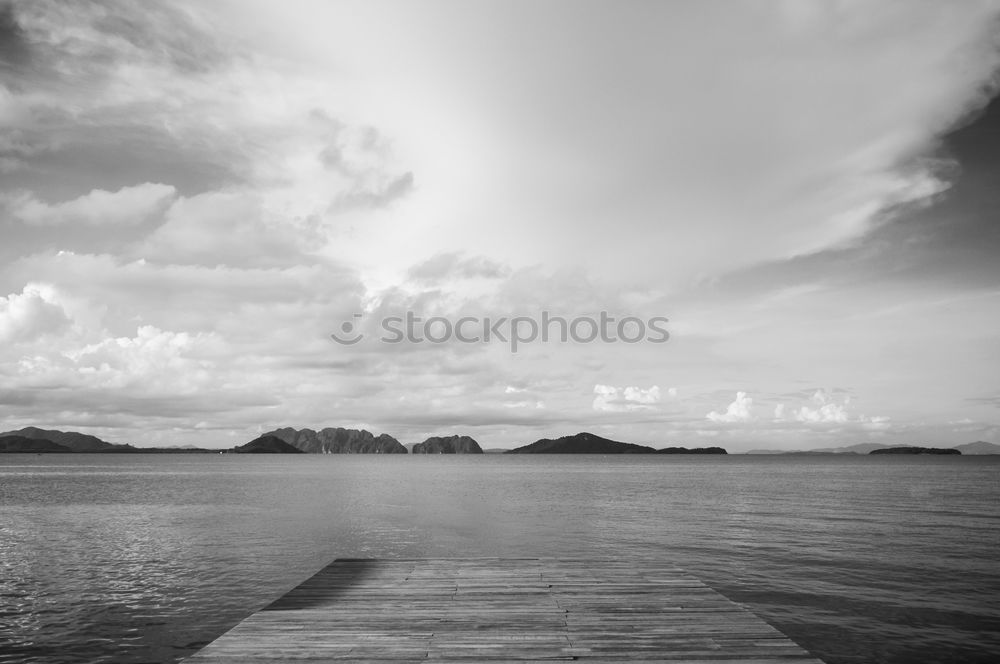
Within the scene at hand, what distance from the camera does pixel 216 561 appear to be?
35906 mm

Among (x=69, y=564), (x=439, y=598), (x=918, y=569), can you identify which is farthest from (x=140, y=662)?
(x=918, y=569)

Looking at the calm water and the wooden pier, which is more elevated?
the wooden pier

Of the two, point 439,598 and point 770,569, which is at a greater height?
point 439,598

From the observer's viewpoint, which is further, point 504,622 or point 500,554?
point 500,554

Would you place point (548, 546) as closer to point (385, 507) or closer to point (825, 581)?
point (825, 581)

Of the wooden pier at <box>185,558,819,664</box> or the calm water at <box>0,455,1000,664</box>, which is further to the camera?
the calm water at <box>0,455,1000,664</box>

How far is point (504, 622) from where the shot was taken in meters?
15.8

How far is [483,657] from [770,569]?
973 inches

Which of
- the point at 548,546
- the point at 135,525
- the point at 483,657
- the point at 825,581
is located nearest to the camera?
the point at 483,657

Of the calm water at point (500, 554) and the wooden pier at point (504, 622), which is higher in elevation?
the wooden pier at point (504, 622)

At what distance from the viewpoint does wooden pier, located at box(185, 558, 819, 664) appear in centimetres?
1370

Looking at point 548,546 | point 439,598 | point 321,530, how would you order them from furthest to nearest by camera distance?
1. point 321,530
2. point 548,546
3. point 439,598

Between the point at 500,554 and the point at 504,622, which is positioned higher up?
the point at 504,622

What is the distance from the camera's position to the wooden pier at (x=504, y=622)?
539 inches
